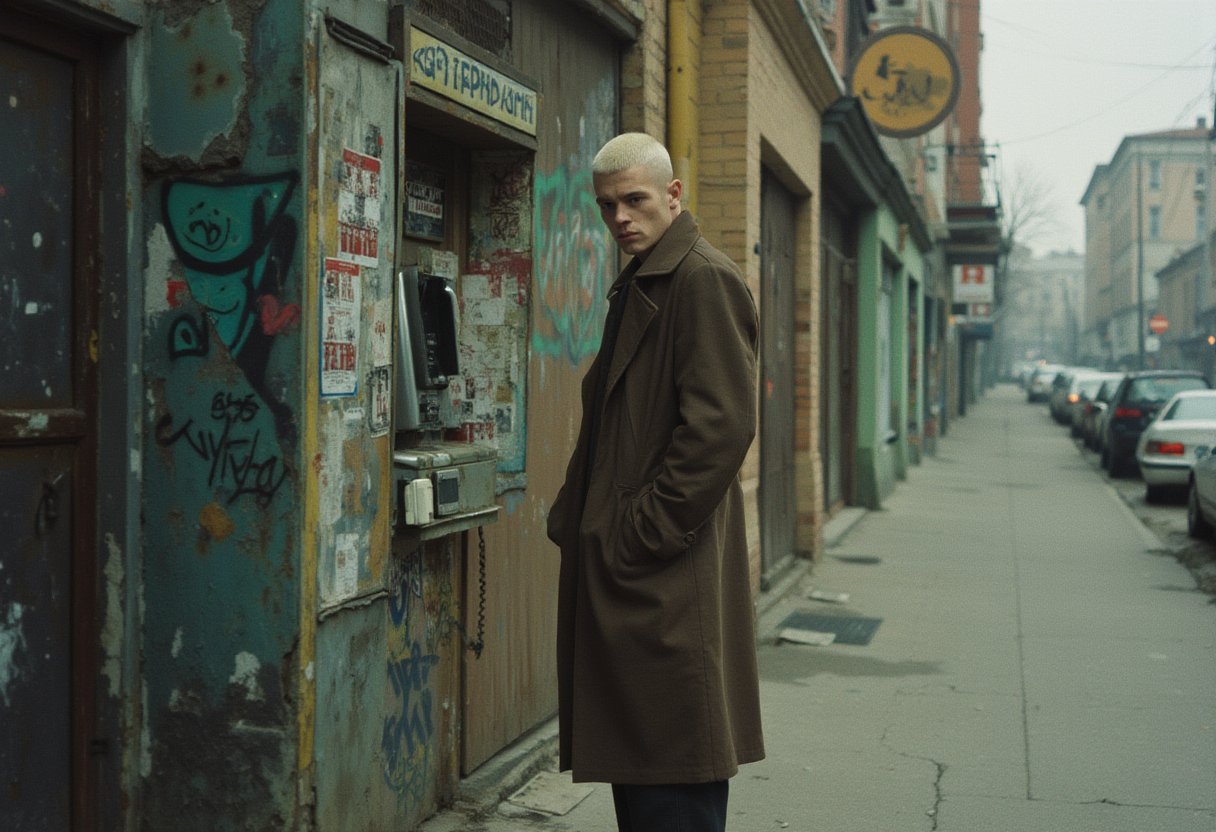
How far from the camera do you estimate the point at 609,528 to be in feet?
9.93

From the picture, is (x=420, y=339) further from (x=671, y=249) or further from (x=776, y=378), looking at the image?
(x=776, y=378)

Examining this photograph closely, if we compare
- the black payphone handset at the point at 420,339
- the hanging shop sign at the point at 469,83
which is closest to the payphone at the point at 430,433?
the black payphone handset at the point at 420,339

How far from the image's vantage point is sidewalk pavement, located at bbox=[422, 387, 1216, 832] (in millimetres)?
5074

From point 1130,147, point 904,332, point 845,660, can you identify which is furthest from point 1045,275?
point 845,660

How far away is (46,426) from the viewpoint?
3357 mm

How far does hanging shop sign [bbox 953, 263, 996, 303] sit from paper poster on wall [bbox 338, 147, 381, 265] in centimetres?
3065

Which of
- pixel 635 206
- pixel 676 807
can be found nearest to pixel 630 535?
pixel 676 807

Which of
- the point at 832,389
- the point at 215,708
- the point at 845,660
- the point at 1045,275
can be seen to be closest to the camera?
the point at 215,708

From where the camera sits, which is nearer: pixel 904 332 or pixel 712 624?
pixel 712 624

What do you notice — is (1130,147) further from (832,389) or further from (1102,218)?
(832,389)

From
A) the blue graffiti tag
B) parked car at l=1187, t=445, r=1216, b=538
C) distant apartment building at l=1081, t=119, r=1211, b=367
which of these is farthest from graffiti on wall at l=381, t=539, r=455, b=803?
distant apartment building at l=1081, t=119, r=1211, b=367

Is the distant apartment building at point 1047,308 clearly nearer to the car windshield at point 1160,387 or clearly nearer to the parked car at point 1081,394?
the parked car at point 1081,394

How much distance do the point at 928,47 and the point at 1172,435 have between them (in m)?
5.47

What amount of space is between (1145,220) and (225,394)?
9163 cm
